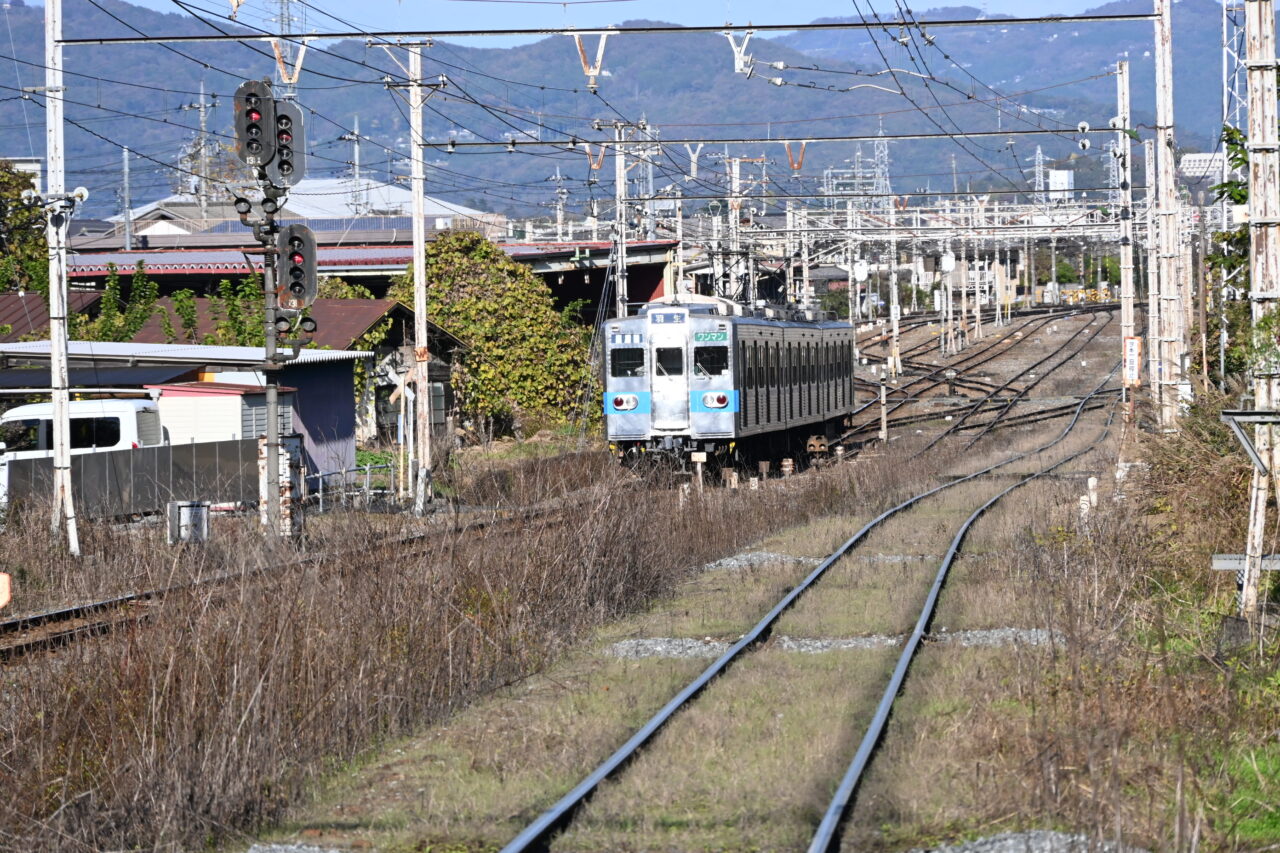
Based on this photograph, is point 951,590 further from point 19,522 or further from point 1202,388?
point 19,522

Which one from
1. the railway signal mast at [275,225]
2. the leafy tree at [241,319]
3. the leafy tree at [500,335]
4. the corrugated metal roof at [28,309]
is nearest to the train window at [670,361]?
the leafy tree at [241,319]

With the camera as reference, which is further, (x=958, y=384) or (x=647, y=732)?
(x=958, y=384)

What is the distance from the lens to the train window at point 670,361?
992 inches

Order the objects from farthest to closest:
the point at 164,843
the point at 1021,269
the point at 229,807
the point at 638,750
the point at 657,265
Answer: the point at 1021,269 → the point at 657,265 → the point at 638,750 → the point at 229,807 → the point at 164,843

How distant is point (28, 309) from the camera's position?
30859 millimetres

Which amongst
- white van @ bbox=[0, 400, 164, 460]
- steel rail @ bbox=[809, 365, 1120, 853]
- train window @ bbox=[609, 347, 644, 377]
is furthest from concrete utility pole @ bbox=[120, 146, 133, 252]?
steel rail @ bbox=[809, 365, 1120, 853]

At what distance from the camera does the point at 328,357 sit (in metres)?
26.2

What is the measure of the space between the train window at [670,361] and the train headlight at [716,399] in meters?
0.68

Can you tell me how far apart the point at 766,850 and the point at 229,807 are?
2295 mm

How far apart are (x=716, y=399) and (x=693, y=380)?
52cm

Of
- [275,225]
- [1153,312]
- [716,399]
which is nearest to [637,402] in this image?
[716,399]

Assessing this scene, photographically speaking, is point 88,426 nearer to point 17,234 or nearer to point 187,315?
point 187,315

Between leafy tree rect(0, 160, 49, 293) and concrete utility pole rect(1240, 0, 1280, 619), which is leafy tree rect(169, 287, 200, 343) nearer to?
leafy tree rect(0, 160, 49, 293)

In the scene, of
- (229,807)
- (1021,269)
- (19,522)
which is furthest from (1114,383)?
(1021,269)
